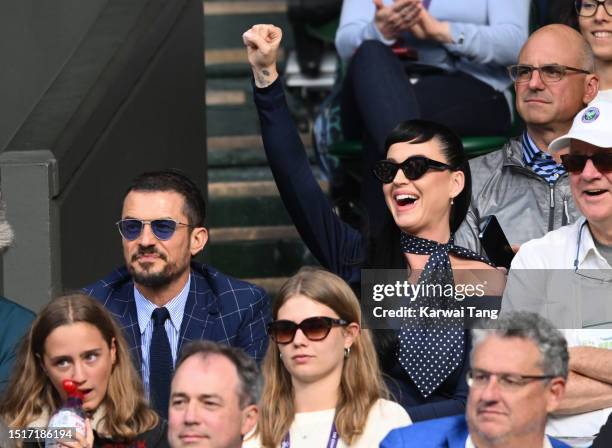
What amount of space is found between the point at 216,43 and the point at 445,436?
536 centimetres

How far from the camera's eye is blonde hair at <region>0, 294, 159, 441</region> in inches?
235

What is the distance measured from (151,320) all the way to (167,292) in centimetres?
13

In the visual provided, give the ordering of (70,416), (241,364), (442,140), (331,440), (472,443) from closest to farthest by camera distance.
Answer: (472,443), (241,364), (70,416), (331,440), (442,140)

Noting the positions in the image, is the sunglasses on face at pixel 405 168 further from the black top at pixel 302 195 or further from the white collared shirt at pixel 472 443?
→ the white collared shirt at pixel 472 443

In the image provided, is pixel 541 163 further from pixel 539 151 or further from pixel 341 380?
pixel 341 380

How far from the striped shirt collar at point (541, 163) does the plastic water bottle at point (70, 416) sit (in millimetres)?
2198

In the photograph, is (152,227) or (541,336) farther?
(152,227)

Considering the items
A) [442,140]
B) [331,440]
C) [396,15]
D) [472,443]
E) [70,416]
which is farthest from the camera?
[396,15]

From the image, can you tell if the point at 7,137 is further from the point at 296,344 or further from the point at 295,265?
the point at 296,344

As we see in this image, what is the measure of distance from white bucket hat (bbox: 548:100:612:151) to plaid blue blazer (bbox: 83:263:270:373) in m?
1.39

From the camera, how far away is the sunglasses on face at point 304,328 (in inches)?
234

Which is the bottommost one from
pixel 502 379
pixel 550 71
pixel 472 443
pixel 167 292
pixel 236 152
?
pixel 472 443

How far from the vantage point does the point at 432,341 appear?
20.7 ft

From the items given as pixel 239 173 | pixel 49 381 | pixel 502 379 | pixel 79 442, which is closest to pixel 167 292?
pixel 49 381
